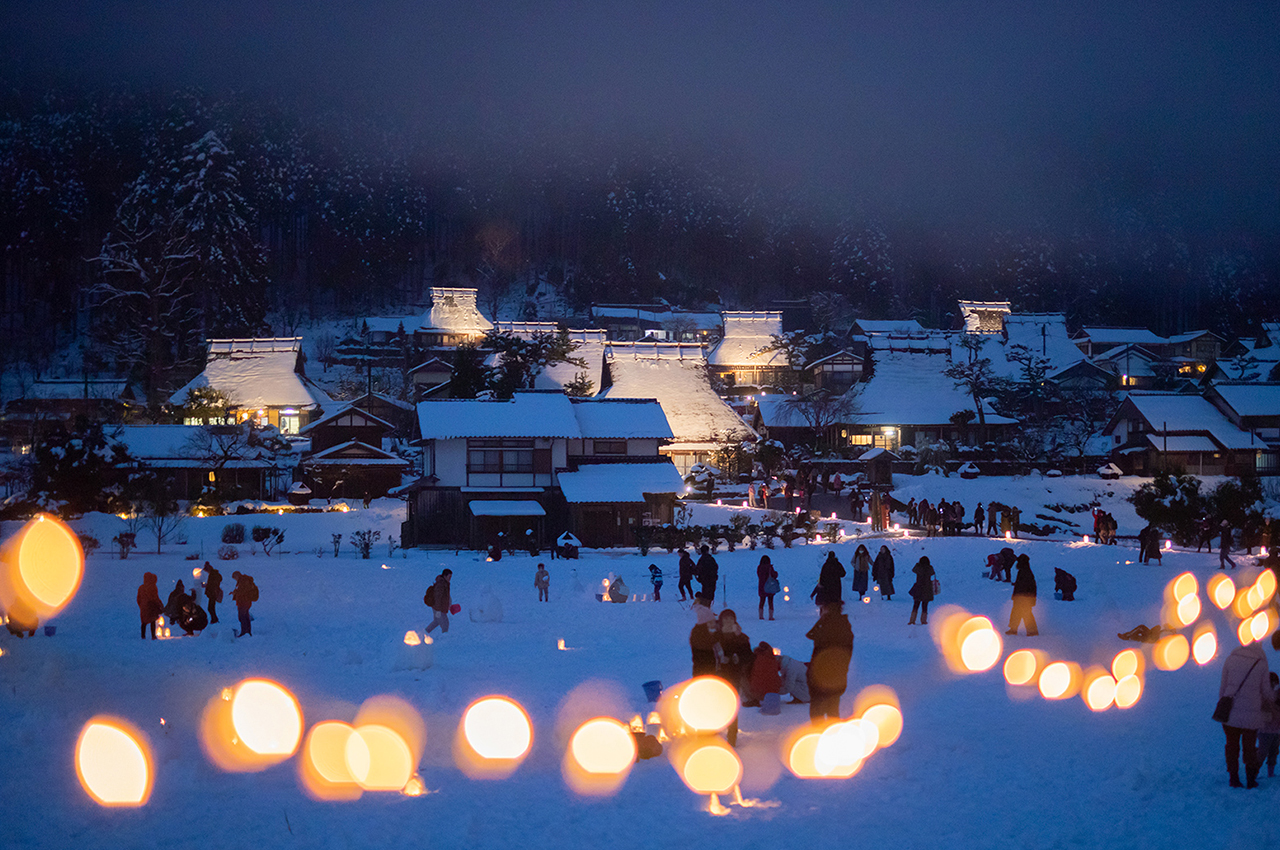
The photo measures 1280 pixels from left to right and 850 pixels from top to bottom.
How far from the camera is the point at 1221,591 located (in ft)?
60.6

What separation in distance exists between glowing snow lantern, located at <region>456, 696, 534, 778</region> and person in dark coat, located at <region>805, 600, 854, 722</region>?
2.79 metres

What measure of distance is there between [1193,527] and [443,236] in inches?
3821

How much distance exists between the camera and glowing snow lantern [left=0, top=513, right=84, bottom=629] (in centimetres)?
1805

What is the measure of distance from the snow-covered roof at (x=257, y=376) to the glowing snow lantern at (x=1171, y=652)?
48824 mm

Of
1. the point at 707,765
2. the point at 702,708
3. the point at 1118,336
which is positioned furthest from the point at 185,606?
the point at 1118,336

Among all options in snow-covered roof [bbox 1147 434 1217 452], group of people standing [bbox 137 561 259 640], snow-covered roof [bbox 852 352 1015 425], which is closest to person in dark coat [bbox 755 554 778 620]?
group of people standing [bbox 137 561 259 640]

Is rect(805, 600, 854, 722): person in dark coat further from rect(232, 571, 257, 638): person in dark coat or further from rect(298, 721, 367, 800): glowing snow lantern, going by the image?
A: rect(232, 571, 257, 638): person in dark coat

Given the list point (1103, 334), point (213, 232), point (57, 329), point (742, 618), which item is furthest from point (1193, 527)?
point (57, 329)

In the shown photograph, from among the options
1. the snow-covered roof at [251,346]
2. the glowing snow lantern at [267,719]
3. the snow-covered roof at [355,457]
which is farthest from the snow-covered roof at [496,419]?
the snow-covered roof at [251,346]

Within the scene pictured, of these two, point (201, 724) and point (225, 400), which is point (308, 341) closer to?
point (225, 400)

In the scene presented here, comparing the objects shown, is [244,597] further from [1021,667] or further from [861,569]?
[1021,667]

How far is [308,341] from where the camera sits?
3314 inches

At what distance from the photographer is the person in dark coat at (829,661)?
8.68 m

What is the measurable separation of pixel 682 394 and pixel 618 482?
62.7ft
